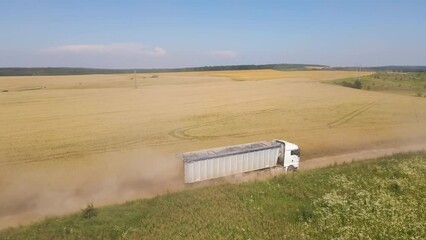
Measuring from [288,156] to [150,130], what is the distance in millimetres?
18646

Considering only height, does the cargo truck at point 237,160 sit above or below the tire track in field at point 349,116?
above

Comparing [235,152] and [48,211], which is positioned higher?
[235,152]

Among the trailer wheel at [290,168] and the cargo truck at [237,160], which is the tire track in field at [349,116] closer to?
the trailer wheel at [290,168]

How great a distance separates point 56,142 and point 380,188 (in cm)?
2919

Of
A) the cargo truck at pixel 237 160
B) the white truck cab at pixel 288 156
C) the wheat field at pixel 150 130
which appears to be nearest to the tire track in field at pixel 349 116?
the wheat field at pixel 150 130

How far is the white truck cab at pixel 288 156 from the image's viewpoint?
93.1ft

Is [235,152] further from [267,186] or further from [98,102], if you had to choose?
[98,102]

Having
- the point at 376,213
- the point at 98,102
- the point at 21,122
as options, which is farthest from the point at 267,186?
the point at 98,102

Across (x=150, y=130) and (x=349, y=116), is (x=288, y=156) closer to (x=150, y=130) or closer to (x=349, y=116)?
(x=150, y=130)

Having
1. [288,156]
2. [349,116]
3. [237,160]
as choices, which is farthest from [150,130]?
[349,116]

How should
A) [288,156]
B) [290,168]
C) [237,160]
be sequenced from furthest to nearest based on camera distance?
[290,168]
[288,156]
[237,160]

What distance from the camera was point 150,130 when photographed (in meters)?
41.4

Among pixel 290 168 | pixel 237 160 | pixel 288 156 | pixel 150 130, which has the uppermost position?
pixel 237 160

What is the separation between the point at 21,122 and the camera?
42.9m
